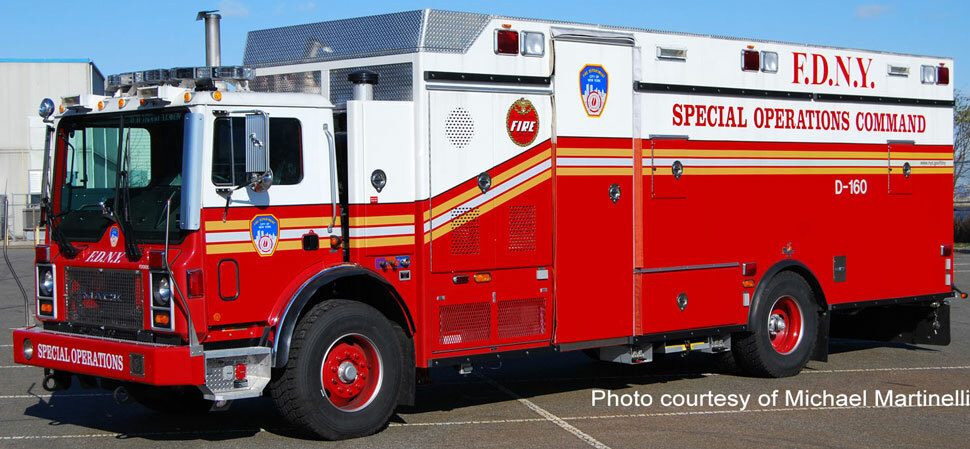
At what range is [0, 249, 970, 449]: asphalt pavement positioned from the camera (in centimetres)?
817

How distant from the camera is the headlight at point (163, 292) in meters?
7.46

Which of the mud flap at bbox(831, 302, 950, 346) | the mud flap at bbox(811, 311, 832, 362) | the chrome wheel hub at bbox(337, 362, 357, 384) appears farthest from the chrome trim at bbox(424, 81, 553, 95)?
the mud flap at bbox(831, 302, 950, 346)

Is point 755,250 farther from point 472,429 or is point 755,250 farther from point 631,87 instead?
point 472,429

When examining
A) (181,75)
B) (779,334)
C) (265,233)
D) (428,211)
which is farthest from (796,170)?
(181,75)

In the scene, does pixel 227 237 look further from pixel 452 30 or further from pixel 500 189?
pixel 452 30

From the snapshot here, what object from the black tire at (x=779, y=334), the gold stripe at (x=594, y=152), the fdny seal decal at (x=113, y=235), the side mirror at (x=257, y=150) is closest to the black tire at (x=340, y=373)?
the side mirror at (x=257, y=150)

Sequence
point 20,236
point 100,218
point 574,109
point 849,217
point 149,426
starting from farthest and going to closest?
point 20,236
point 849,217
point 574,109
point 149,426
point 100,218

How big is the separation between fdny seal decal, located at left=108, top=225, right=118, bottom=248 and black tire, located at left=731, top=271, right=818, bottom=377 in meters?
6.13

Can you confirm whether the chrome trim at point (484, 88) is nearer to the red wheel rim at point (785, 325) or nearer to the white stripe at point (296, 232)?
the white stripe at point (296, 232)

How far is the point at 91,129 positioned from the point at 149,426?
2404 mm

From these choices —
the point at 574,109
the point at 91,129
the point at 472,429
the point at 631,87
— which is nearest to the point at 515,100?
the point at 574,109

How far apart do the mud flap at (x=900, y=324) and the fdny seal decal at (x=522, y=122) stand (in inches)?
220

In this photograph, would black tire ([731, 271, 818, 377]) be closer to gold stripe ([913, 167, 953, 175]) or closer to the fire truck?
the fire truck

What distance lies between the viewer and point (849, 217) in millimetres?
11648
